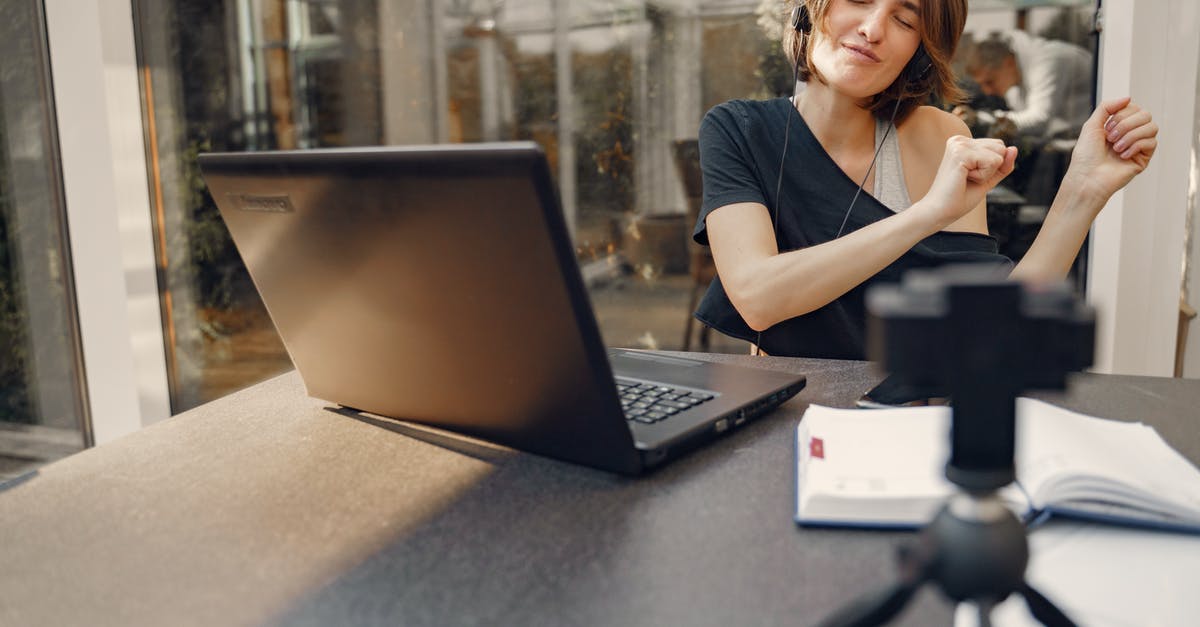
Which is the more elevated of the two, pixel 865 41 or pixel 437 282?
pixel 865 41

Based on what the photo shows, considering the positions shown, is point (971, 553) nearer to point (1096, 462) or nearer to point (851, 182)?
point (1096, 462)

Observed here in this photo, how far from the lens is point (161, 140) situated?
2496mm

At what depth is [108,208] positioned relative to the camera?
2.37 m

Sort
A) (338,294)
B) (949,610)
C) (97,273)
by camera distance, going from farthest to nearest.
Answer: (97,273)
(338,294)
(949,610)

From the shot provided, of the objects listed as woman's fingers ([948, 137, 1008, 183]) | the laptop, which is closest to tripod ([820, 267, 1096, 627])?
the laptop

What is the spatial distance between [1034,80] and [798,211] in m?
0.90

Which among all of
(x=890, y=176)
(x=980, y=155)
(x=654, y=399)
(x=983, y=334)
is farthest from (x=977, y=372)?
(x=890, y=176)

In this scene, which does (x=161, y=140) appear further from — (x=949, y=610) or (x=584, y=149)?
(x=949, y=610)

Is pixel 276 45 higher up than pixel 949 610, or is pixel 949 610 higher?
pixel 276 45

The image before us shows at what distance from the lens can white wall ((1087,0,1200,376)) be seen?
5.98 feet

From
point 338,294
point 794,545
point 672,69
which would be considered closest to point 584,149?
point 672,69

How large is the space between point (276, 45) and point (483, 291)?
7.27 ft

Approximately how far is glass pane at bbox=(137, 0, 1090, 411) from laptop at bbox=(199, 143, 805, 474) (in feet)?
4.88

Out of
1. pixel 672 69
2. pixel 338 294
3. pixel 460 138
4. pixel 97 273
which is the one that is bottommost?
pixel 97 273
